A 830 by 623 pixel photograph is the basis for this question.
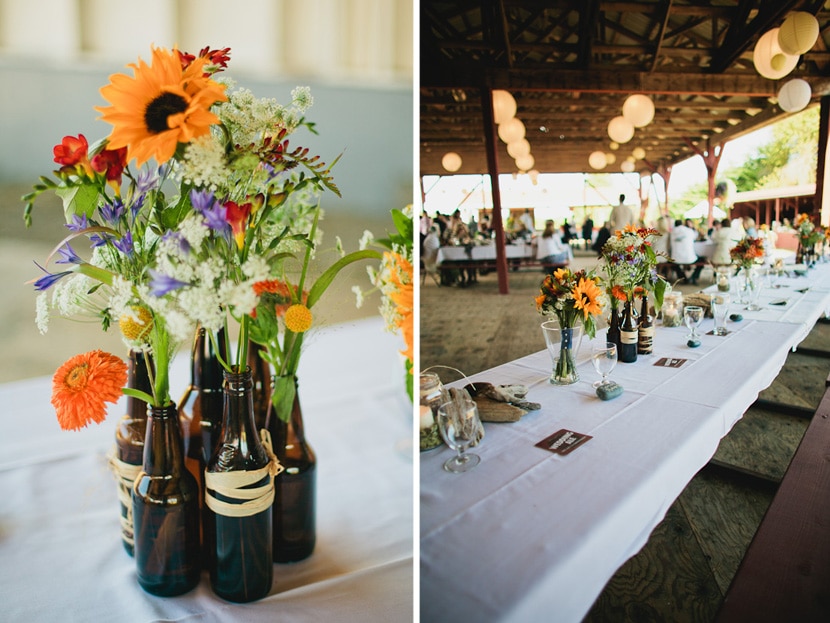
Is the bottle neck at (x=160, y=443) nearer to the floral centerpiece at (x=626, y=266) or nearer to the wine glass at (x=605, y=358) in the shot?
the wine glass at (x=605, y=358)

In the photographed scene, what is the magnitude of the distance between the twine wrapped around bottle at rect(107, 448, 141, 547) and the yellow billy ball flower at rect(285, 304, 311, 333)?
0.29 m

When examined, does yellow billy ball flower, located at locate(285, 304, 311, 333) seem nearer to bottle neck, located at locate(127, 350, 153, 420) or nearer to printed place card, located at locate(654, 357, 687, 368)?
bottle neck, located at locate(127, 350, 153, 420)

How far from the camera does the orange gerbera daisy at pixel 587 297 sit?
1432mm

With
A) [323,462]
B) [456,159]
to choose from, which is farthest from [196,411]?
[456,159]

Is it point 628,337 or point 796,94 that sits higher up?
point 796,94

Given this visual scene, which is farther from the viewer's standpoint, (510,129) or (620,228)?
(620,228)

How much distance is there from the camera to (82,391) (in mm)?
635

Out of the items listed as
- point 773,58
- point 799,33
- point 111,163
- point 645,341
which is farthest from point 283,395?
point 773,58

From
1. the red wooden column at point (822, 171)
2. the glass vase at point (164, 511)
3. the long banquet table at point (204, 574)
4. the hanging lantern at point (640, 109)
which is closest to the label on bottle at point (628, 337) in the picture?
the long banquet table at point (204, 574)

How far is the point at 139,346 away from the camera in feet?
2.29

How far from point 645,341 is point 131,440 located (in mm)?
1581

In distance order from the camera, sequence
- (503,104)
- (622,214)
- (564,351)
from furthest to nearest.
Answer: (622,214), (503,104), (564,351)

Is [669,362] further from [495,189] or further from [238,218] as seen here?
[495,189]

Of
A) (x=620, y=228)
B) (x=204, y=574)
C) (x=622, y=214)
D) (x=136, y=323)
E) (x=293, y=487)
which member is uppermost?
(x=622, y=214)
